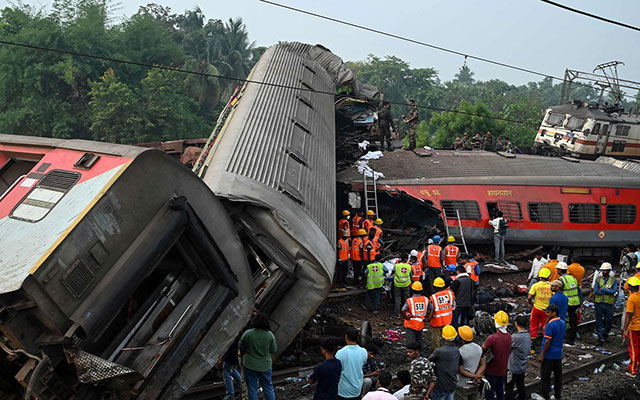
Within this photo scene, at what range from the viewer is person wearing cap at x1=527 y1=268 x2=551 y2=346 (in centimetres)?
945

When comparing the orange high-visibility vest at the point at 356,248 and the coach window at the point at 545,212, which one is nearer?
the orange high-visibility vest at the point at 356,248

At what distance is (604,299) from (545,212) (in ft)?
17.5

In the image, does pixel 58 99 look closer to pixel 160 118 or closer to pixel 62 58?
pixel 62 58

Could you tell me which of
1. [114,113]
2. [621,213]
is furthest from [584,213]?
[114,113]

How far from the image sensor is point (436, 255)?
11844mm

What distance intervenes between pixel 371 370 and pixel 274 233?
194cm

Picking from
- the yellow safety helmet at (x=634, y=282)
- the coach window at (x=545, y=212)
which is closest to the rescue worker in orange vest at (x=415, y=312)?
the yellow safety helmet at (x=634, y=282)

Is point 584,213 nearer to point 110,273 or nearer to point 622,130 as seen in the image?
point 622,130

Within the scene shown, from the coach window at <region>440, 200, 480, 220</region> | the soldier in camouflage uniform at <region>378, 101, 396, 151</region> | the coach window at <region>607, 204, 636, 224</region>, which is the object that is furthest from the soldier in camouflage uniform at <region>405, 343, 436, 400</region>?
the soldier in camouflage uniform at <region>378, 101, 396, 151</region>

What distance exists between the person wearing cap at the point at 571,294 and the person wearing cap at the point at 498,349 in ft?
10.7

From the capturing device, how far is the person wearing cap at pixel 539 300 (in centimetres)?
945

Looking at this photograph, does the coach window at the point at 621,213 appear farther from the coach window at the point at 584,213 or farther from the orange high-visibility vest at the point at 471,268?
the orange high-visibility vest at the point at 471,268

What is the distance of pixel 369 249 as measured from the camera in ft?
38.3

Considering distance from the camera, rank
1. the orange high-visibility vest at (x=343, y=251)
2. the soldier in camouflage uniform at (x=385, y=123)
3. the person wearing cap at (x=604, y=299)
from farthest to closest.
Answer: the soldier in camouflage uniform at (x=385, y=123)
the orange high-visibility vest at (x=343, y=251)
the person wearing cap at (x=604, y=299)
